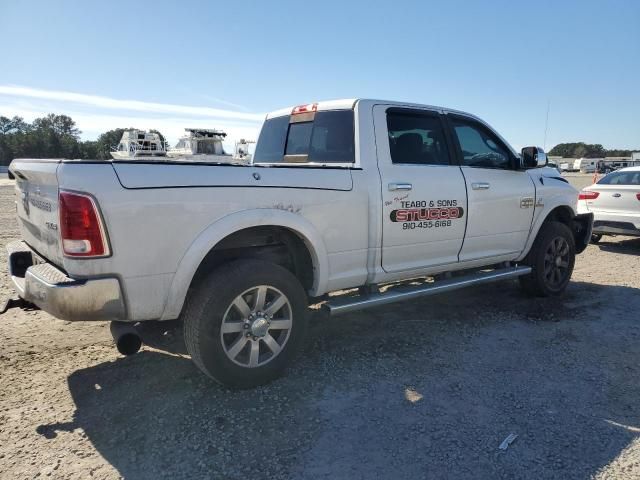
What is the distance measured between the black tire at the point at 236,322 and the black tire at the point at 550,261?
10.4ft

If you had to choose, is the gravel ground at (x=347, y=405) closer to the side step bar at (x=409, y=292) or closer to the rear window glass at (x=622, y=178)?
the side step bar at (x=409, y=292)

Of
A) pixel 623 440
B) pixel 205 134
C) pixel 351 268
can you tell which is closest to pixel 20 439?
pixel 351 268

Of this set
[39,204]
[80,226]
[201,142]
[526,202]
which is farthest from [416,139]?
[201,142]

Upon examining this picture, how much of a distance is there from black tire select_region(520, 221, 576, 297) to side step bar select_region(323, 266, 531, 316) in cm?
21

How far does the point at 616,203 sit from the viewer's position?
334 inches

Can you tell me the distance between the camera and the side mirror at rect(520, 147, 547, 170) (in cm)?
481

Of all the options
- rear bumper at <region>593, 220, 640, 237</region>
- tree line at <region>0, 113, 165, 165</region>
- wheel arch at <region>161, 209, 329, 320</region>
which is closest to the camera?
wheel arch at <region>161, 209, 329, 320</region>

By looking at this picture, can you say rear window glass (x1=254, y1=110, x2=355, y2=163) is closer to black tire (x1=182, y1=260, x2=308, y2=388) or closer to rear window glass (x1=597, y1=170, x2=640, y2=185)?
black tire (x1=182, y1=260, x2=308, y2=388)

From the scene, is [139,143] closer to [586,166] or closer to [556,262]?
[556,262]

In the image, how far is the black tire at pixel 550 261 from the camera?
17.3 ft

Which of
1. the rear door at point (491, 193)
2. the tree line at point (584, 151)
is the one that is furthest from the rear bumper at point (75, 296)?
the tree line at point (584, 151)

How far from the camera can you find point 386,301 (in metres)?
3.86

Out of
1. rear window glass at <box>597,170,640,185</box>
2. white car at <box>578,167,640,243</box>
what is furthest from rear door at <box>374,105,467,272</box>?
rear window glass at <box>597,170,640,185</box>

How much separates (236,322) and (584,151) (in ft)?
471
